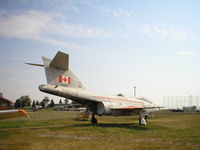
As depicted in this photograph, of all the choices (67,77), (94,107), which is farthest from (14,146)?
(94,107)

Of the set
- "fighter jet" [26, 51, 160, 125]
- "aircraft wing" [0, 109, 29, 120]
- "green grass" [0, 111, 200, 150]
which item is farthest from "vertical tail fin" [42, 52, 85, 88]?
"aircraft wing" [0, 109, 29, 120]

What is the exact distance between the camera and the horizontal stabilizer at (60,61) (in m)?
15.2

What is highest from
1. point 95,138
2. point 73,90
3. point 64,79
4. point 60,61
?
point 60,61

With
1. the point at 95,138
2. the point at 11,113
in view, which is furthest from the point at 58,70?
the point at 11,113

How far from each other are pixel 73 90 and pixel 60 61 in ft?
8.98

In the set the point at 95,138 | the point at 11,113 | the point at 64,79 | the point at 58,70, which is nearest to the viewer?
the point at 11,113

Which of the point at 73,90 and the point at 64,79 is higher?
the point at 64,79

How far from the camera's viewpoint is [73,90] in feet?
55.4

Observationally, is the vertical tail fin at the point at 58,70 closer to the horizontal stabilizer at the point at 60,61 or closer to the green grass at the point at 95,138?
the horizontal stabilizer at the point at 60,61

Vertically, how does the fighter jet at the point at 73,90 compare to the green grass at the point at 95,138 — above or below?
above

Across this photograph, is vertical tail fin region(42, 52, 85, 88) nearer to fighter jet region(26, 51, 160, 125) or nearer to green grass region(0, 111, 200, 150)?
fighter jet region(26, 51, 160, 125)

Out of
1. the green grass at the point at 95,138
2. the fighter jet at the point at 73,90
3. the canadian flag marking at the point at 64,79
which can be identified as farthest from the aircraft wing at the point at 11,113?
the canadian flag marking at the point at 64,79

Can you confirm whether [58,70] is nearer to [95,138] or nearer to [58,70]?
[58,70]

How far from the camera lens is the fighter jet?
15.7 m
